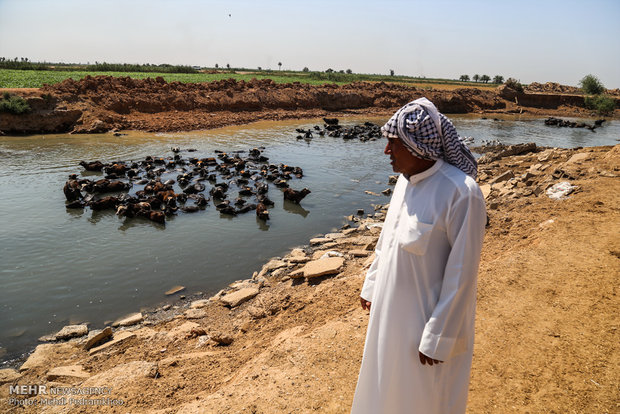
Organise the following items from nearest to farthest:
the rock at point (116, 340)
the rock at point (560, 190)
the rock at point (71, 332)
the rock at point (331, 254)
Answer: the rock at point (116, 340) < the rock at point (71, 332) < the rock at point (331, 254) < the rock at point (560, 190)

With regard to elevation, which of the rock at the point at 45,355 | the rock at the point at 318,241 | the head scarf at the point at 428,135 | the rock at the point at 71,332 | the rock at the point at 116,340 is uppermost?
the head scarf at the point at 428,135

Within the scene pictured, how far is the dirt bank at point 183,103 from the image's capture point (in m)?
20.1

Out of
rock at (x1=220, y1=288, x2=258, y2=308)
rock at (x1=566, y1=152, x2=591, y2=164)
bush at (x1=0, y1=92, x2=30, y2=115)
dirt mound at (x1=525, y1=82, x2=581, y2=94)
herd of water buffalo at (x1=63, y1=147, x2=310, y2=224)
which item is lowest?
rock at (x1=220, y1=288, x2=258, y2=308)

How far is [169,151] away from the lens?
16156 millimetres

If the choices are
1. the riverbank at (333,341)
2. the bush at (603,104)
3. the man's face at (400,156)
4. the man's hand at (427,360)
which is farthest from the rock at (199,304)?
the bush at (603,104)

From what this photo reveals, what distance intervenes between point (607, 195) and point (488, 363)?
5.69 meters

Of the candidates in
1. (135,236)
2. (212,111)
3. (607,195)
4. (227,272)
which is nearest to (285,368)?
(227,272)

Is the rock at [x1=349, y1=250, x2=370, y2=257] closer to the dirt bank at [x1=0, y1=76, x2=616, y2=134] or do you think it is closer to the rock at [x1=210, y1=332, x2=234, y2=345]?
the rock at [x1=210, y1=332, x2=234, y2=345]

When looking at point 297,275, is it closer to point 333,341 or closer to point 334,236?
point 333,341

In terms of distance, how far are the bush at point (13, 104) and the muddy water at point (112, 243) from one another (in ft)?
14.9

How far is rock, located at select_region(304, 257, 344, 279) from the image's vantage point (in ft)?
19.6

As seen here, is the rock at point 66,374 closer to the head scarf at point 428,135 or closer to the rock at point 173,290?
the rock at point 173,290

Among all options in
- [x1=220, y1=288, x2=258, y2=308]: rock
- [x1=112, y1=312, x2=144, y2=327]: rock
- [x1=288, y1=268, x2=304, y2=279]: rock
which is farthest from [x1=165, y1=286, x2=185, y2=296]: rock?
[x1=288, y1=268, x2=304, y2=279]: rock

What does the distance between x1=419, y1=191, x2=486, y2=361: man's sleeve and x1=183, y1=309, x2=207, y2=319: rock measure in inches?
170
